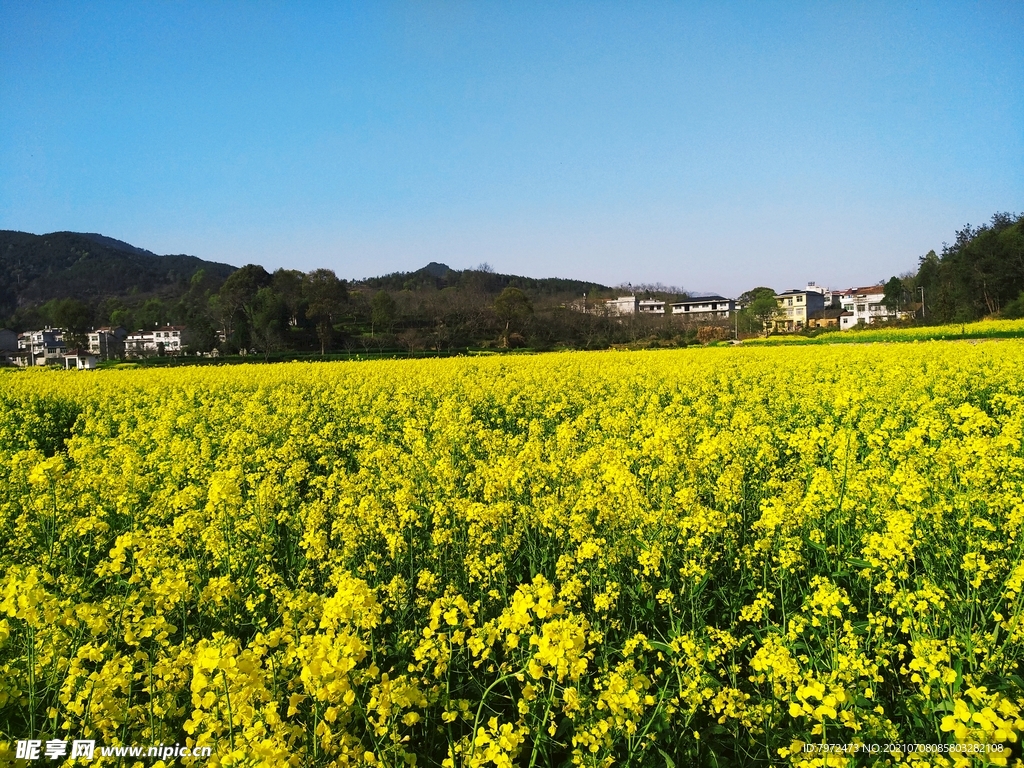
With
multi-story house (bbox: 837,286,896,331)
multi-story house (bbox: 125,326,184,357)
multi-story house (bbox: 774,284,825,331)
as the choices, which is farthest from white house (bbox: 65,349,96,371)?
multi-story house (bbox: 837,286,896,331)

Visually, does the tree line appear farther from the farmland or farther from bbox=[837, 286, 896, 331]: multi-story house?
the farmland

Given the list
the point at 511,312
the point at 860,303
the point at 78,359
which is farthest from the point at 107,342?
the point at 860,303

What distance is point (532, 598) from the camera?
2512 mm

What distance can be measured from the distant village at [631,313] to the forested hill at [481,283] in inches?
751

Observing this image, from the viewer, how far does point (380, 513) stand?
4.40 metres

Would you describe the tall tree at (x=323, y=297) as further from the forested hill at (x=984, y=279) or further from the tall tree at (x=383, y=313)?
the forested hill at (x=984, y=279)

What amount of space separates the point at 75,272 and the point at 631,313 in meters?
151

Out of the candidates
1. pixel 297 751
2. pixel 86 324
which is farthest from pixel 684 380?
pixel 86 324

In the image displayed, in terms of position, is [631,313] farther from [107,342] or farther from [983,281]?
[107,342]

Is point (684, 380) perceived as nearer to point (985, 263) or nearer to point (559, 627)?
point (559, 627)

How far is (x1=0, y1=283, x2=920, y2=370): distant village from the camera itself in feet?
234

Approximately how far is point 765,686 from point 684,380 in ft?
33.0

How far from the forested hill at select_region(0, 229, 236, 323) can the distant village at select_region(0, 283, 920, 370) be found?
2874cm

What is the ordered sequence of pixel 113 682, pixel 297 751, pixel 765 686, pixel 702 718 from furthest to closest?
pixel 765 686 → pixel 702 718 → pixel 113 682 → pixel 297 751
